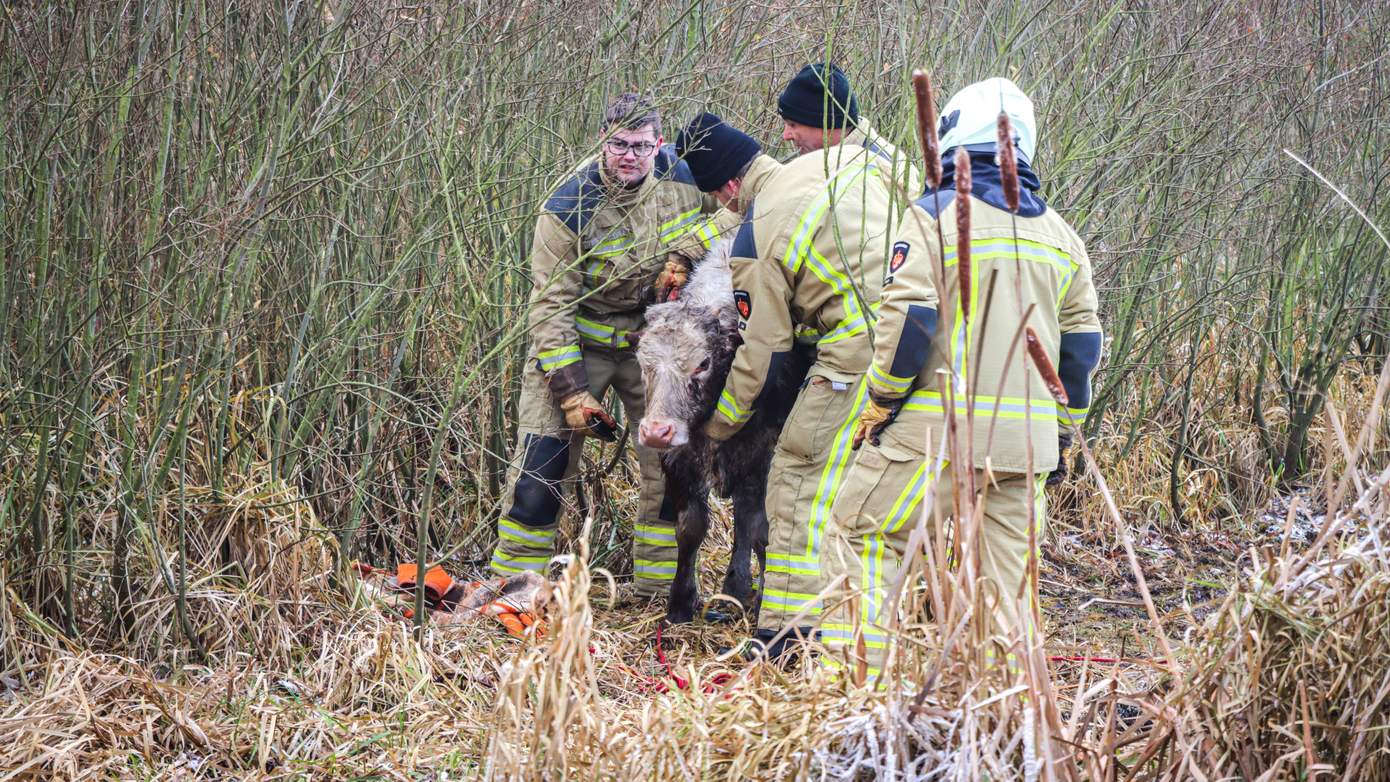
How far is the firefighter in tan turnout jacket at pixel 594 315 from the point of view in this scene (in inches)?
208

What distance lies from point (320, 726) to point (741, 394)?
1.92 metres

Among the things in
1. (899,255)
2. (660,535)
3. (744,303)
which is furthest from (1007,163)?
(660,535)

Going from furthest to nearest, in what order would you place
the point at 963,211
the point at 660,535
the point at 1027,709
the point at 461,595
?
the point at 660,535
the point at 461,595
the point at 1027,709
the point at 963,211

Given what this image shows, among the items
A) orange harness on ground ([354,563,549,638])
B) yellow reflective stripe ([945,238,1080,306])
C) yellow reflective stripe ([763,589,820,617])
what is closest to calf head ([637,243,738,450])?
yellow reflective stripe ([763,589,820,617])

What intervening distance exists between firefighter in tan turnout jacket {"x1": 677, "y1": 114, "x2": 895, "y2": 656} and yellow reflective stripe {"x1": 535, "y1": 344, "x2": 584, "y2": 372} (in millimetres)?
822

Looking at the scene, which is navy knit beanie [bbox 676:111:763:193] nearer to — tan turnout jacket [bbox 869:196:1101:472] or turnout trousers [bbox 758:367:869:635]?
turnout trousers [bbox 758:367:869:635]

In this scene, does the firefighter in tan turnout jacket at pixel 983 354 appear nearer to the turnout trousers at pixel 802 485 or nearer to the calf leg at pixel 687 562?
the turnout trousers at pixel 802 485

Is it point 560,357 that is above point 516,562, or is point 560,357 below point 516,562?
above

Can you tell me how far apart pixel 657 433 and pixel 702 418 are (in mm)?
227

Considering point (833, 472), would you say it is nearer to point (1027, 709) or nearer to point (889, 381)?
point (889, 381)

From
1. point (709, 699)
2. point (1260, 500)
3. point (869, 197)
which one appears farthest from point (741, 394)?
point (1260, 500)

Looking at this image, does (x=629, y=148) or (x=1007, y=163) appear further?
(x=629, y=148)

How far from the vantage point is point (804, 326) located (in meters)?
5.02

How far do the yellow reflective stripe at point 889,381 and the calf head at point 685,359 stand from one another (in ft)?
3.57
